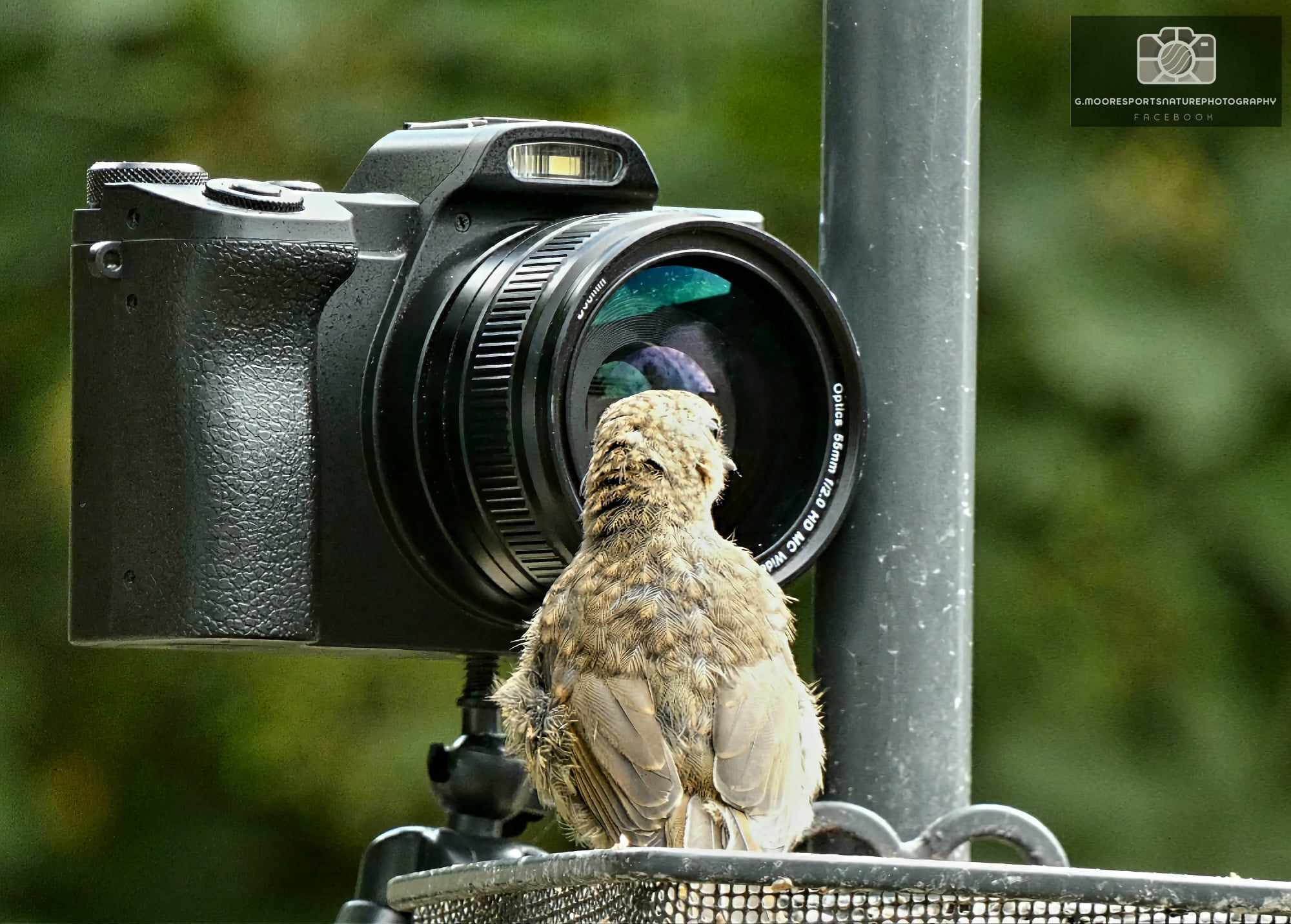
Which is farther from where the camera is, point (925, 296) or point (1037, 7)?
point (1037, 7)

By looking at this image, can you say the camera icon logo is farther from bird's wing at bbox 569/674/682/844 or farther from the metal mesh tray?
the metal mesh tray

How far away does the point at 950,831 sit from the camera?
1948 mm

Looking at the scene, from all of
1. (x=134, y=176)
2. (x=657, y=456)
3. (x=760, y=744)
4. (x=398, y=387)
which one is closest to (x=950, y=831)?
(x=760, y=744)

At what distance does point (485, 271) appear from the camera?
2.35 metres

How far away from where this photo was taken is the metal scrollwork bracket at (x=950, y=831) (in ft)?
6.27

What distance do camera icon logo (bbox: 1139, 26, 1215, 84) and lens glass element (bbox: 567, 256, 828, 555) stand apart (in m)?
1.38

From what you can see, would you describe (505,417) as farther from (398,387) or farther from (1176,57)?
(1176,57)

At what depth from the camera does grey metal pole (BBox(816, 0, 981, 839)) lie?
2.11 metres

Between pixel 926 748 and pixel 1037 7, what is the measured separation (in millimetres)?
2294

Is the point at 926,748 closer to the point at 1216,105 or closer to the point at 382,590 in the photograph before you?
the point at 382,590

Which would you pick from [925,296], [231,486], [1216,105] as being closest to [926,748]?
[925,296]

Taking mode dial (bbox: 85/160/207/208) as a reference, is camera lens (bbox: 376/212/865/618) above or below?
below

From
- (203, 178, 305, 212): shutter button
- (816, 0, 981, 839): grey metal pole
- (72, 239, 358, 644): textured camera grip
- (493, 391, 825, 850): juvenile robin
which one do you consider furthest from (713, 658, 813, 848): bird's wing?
(203, 178, 305, 212): shutter button

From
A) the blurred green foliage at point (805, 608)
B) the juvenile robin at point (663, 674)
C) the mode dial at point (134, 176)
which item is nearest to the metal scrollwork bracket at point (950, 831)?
the juvenile robin at point (663, 674)
